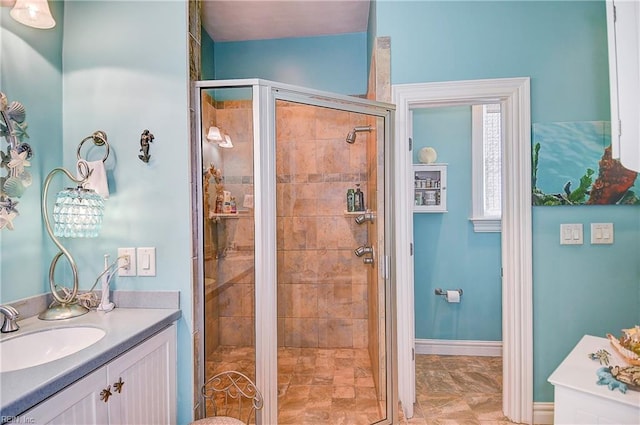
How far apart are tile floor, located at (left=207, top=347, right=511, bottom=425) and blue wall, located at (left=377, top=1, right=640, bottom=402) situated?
41cm

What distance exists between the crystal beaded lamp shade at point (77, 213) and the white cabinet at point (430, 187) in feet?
7.67

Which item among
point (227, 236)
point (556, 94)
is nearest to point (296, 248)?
point (227, 236)

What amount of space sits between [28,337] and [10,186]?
24.0 inches

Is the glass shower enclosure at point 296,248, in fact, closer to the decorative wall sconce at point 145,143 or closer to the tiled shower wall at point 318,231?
the tiled shower wall at point 318,231

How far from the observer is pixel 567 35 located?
1.95m

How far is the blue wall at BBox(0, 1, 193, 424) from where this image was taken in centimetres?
160

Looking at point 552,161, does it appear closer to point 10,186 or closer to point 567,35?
point 567,35

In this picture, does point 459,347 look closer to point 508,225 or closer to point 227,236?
point 508,225

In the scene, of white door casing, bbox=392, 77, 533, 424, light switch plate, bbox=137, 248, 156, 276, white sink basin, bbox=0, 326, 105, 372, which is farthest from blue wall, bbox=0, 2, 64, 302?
white door casing, bbox=392, 77, 533, 424

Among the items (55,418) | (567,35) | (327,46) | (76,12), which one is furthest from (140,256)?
(567,35)

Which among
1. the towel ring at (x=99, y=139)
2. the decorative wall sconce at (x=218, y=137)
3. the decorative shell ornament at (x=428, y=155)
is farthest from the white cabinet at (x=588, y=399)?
the towel ring at (x=99, y=139)

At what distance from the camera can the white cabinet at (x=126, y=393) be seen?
97cm

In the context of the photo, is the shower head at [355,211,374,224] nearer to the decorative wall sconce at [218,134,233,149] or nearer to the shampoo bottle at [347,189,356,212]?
the shampoo bottle at [347,189,356,212]

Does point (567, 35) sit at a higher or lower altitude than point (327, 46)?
lower
